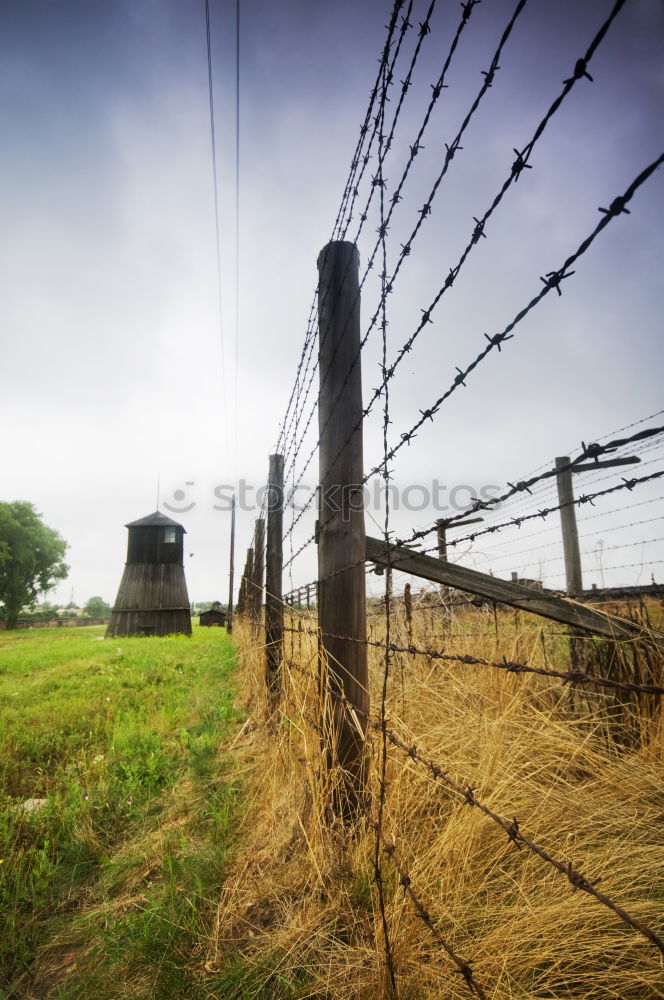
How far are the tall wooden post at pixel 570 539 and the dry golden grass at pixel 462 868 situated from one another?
3.41 metres

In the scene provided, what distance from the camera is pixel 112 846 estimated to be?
8.45ft

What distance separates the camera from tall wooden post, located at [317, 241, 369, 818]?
1967mm

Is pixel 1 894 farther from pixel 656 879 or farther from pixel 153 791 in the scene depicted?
pixel 656 879

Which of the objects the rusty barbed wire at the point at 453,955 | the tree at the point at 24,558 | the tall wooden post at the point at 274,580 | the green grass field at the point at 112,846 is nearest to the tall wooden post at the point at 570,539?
the tall wooden post at the point at 274,580

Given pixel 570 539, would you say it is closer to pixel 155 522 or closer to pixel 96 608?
pixel 155 522

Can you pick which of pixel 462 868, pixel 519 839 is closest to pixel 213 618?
pixel 462 868

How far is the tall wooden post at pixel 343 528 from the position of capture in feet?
6.45

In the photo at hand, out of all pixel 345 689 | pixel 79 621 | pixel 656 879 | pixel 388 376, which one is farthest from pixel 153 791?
pixel 79 621

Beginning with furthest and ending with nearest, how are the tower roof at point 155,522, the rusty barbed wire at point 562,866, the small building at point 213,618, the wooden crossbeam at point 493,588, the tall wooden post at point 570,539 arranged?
the small building at point 213,618 < the tower roof at point 155,522 < the tall wooden post at point 570,539 < the wooden crossbeam at point 493,588 < the rusty barbed wire at point 562,866

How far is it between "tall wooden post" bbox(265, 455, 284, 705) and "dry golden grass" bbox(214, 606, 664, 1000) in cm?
149

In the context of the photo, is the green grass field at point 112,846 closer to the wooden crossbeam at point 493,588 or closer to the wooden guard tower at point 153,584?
the wooden crossbeam at point 493,588

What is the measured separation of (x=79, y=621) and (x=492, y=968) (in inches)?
2846

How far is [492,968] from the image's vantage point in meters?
1.21

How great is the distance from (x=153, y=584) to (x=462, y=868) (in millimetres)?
24423
